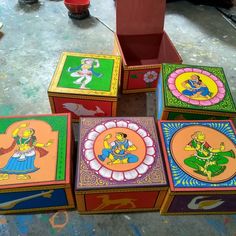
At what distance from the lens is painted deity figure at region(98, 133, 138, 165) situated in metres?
0.91

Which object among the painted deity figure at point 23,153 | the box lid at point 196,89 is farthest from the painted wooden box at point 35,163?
the box lid at point 196,89

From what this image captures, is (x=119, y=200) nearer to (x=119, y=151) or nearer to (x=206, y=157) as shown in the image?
(x=119, y=151)

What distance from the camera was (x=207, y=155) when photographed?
0.94 metres

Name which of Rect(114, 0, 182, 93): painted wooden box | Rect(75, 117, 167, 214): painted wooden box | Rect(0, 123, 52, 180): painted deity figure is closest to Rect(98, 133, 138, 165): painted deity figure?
Rect(75, 117, 167, 214): painted wooden box

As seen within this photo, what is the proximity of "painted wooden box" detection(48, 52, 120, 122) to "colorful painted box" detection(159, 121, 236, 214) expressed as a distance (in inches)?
12.0

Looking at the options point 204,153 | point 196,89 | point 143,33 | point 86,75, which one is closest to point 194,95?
point 196,89

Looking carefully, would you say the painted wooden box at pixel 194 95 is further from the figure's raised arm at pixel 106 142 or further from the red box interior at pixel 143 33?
the figure's raised arm at pixel 106 142

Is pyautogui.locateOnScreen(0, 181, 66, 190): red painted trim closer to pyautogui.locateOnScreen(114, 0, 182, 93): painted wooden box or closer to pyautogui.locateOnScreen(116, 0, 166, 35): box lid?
pyautogui.locateOnScreen(114, 0, 182, 93): painted wooden box

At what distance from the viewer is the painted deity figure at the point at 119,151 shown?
0.91 m

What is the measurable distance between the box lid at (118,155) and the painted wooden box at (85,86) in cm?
16

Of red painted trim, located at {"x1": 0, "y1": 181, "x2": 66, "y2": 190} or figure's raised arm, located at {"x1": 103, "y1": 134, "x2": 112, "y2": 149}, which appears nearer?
red painted trim, located at {"x1": 0, "y1": 181, "x2": 66, "y2": 190}

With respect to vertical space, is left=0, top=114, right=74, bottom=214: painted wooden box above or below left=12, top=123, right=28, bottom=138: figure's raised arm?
below

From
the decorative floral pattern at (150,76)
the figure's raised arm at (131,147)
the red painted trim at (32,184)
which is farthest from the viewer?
the decorative floral pattern at (150,76)

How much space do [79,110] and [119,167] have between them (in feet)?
1.46
